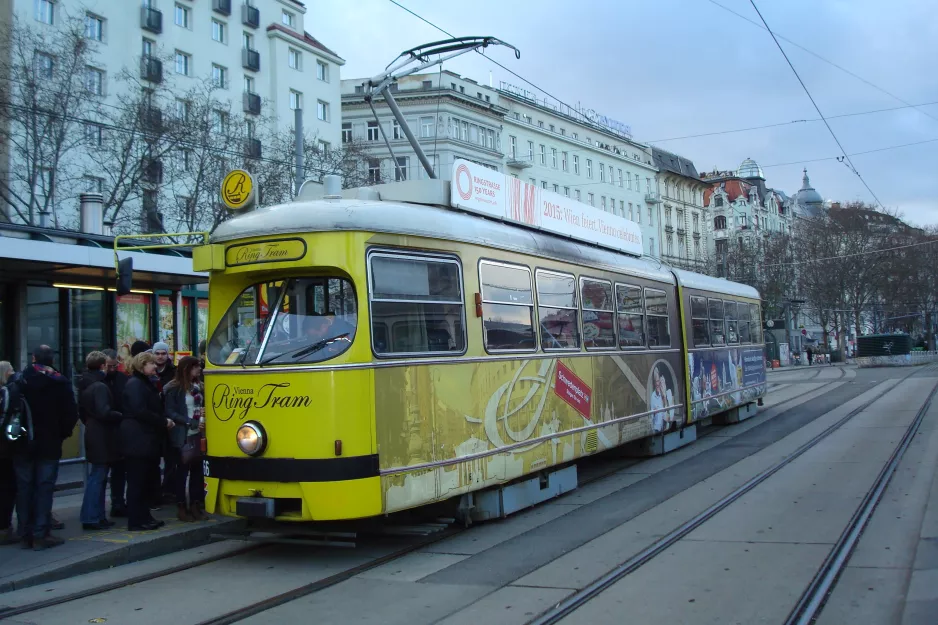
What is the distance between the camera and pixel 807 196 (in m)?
115

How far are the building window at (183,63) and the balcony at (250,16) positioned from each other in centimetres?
507

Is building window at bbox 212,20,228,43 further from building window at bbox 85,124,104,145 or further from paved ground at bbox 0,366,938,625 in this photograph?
paved ground at bbox 0,366,938,625

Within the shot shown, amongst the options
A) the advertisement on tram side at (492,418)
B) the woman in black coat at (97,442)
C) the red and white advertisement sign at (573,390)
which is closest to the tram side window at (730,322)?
the advertisement on tram side at (492,418)

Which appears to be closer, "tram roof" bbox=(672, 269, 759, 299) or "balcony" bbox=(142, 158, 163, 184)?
"tram roof" bbox=(672, 269, 759, 299)

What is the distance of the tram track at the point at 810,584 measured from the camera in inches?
221

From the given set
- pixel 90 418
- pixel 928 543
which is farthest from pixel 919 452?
pixel 90 418

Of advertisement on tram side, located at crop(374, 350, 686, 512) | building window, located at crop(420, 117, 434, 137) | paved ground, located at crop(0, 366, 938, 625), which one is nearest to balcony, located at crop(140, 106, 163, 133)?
advertisement on tram side, located at crop(374, 350, 686, 512)

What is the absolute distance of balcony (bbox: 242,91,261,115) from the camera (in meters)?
44.7

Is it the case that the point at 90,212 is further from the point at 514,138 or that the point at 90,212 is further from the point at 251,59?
the point at 514,138

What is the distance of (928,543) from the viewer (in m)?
7.27

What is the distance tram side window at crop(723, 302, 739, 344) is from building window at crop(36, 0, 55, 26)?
2989 centimetres

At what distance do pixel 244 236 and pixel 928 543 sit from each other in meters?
6.46

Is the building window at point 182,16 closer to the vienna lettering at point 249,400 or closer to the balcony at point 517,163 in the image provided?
the balcony at point 517,163

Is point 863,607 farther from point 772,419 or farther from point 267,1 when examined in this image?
point 267,1
